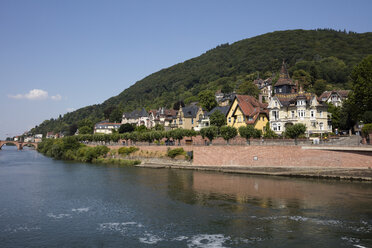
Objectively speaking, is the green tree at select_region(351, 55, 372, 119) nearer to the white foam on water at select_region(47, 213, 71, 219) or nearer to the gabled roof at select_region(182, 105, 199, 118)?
the gabled roof at select_region(182, 105, 199, 118)

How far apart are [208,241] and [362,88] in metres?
43.0

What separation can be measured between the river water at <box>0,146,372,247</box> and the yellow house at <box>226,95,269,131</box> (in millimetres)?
22795

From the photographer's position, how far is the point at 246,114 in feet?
222

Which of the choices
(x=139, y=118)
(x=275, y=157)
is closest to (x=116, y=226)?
(x=275, y=157)

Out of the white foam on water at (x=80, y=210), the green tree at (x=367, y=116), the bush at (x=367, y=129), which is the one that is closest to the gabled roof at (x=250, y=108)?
the green tree at (x=367, y=116)

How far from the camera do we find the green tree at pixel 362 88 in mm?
52469

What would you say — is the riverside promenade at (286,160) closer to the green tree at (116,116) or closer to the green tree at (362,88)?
the green tree at (362,88)

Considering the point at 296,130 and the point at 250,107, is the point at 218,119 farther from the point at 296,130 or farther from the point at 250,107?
the point at 296,130

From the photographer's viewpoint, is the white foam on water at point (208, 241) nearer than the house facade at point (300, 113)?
Yes

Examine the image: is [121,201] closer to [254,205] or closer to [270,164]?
[254,205]

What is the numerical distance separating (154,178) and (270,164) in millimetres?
17684

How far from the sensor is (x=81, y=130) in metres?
149

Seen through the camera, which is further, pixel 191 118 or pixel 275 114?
pixel 191 118

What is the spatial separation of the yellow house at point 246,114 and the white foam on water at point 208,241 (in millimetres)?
44979
